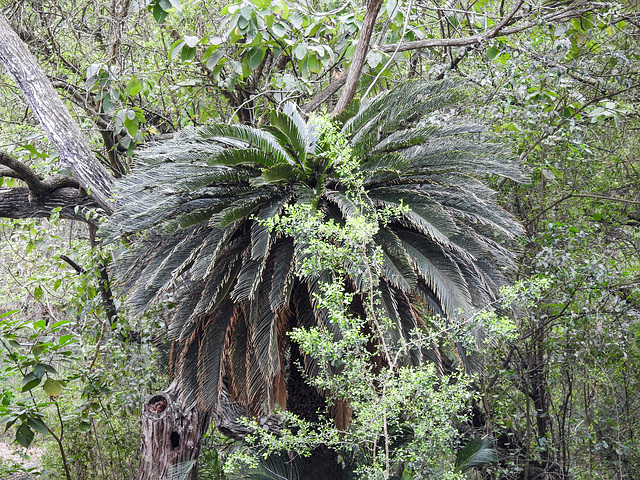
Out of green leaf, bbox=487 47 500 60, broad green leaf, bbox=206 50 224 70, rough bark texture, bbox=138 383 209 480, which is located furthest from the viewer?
broad green leaf, bbox=206 50 224 70

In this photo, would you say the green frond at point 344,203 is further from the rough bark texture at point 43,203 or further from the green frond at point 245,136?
the rough bark texture at point 43,203

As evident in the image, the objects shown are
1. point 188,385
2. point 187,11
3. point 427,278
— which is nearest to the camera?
point 427,278

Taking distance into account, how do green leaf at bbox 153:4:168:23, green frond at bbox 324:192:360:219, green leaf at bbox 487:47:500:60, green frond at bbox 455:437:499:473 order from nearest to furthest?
green frond at bbox 324:192:360:219 → green leaf at bbox 153:4:168:23 → green frond at bbox 455:437:499:473 → green leaf at bbox 487:47:500:60

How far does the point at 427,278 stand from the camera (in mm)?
2699

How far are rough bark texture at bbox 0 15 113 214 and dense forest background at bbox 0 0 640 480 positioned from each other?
2 centimetres

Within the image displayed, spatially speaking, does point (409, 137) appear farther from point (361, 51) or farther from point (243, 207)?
point (243, 207)

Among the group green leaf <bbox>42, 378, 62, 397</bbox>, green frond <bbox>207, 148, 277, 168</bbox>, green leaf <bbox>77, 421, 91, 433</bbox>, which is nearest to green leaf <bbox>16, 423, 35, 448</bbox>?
green leaf <bbox>42, 378, 62, 397</bbox>

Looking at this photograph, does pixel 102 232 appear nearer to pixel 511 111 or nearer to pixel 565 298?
pixel 511 111

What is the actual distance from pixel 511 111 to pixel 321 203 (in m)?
1.87

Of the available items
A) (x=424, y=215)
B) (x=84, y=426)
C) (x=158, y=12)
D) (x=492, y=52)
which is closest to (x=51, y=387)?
(x=84, y=426)

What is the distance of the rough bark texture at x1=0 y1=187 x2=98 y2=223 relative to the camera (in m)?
3.94

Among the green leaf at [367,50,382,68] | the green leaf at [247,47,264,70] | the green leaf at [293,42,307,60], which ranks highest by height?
the green leaf at [367,50,382,68]

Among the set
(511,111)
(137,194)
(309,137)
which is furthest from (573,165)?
(137,194)

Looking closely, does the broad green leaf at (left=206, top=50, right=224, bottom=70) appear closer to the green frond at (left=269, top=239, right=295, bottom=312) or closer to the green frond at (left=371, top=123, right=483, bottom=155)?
the green frond at (left=371, top=123, right=483, bottom=155)
